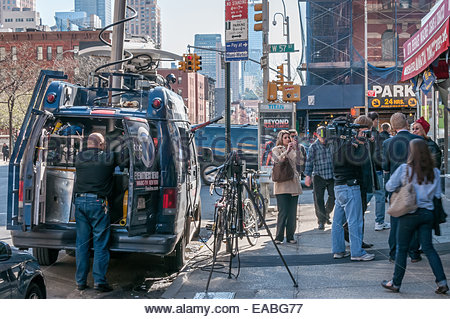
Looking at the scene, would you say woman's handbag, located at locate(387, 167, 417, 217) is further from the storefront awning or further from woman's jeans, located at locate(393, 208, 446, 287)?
the storefront awning

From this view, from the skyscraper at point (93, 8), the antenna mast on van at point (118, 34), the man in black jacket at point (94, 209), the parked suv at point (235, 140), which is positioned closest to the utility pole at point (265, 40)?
the antenna mast on van at point (118, 34)

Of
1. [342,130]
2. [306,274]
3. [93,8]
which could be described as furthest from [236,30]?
[306,274]

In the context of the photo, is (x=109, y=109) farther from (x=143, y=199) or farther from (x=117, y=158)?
(x=143, y=199)

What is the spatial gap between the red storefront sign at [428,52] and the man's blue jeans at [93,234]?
4221 millimetres

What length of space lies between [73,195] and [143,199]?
0.97 metres

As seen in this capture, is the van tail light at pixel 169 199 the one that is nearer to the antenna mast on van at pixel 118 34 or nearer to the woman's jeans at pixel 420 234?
the woman's jeans at pixel 420 234

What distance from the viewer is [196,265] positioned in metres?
7.30

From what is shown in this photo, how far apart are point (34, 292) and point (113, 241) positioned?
2.04 m

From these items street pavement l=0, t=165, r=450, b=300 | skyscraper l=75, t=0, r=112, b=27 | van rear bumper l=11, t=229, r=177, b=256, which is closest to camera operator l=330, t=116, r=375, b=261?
street pavement l=0, t=165, r=450, b=300

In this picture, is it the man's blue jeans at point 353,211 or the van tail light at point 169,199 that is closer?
the van tail light at point 169,199

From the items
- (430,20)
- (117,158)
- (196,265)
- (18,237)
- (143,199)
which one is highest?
(430,20)

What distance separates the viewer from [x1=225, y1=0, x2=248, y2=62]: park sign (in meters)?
10.00

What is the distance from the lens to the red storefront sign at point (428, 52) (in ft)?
21.4
